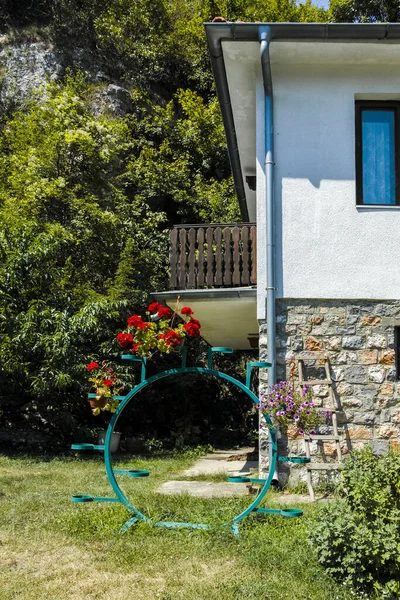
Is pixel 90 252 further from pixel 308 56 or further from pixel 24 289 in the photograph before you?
pixel 308 56

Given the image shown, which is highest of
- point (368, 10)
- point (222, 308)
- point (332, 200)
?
point (368, 10)

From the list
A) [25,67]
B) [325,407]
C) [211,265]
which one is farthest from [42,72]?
[325,407]

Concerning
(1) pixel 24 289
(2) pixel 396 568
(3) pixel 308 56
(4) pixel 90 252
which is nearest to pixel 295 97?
(3) pixel 308 56

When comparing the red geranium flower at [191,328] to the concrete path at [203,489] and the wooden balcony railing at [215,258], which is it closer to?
the concrete path at [203,489]

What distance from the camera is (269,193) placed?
749 centimetres

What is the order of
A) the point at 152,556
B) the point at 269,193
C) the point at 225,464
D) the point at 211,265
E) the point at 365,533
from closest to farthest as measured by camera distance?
the point at 365,533
the point at 152,556
the point at 269,193
the point at 211,265
the point at 225,464

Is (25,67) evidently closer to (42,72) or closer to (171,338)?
(42,72)

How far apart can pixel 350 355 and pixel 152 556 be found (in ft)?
12.4

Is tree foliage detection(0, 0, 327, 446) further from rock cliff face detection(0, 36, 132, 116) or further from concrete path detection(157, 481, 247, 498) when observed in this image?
concrete path detection(157, 481, 247, 498)

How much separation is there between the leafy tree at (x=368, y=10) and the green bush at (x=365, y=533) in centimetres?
1951

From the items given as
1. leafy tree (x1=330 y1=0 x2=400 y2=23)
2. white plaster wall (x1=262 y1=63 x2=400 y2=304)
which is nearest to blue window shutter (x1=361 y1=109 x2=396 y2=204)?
white plaster wall (x1=262 y1=63 x2=400 y2=304)

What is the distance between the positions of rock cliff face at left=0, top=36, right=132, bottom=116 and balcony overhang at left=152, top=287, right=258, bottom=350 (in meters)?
11.2

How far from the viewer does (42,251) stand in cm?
1186

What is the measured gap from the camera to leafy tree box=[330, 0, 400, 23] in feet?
66.3
